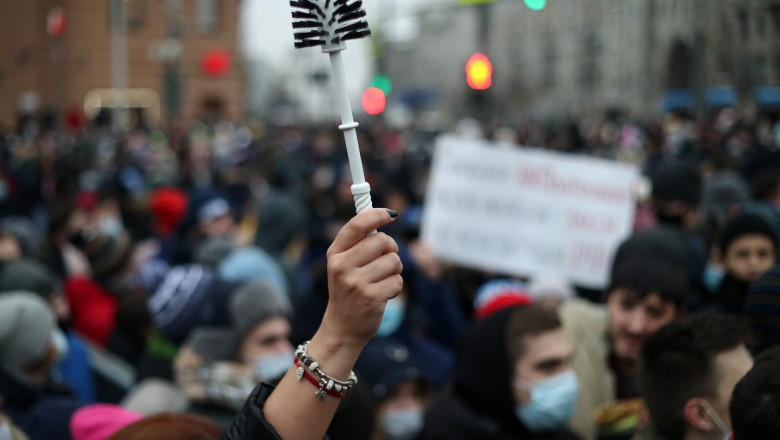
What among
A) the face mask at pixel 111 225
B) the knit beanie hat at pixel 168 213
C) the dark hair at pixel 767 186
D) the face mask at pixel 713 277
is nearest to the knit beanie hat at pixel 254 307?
the face mask at pixel 713 277

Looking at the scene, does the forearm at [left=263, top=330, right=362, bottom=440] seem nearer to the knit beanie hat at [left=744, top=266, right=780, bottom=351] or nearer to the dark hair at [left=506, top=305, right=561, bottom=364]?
the knit beanie hat at [left=744, top=266, right=780, bottom=351]

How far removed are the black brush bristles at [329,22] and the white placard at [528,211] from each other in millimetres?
4536

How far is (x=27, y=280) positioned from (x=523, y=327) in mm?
2871

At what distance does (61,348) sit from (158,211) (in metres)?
4.86

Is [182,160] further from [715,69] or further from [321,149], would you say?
[715,69]

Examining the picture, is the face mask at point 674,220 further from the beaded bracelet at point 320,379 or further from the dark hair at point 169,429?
→ the beaded bracelet at point 320,379

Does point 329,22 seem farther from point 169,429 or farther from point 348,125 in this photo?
point 169,429

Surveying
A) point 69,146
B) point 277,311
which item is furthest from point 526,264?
point 69,146

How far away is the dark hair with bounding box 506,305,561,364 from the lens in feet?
10.8

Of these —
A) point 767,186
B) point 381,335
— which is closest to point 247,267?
point 381,335

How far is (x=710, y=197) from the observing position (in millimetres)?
8203

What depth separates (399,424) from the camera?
4.11 m

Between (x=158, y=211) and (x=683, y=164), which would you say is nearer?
(x=683, y=164)

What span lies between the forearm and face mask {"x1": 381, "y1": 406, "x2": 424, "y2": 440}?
7.79 feet
